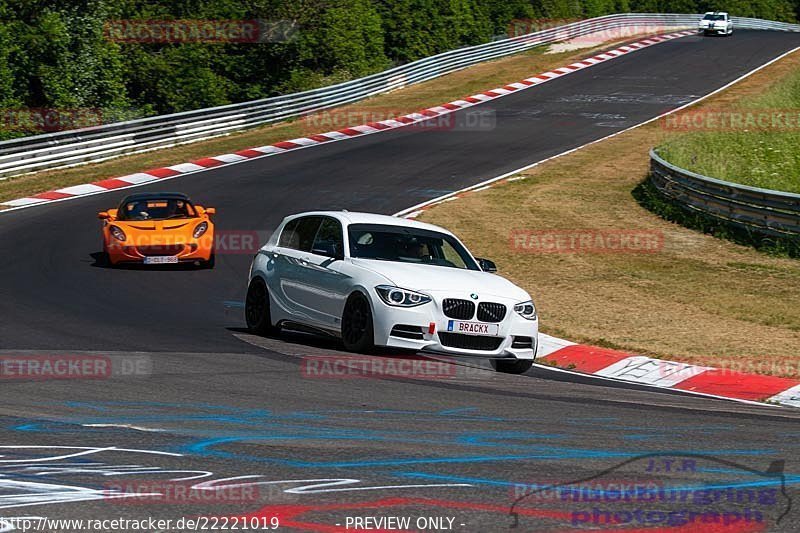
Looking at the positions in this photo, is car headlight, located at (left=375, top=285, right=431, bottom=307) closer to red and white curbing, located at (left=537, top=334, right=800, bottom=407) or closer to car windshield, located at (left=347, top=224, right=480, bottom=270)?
car windshield, located at (left=347, top=224, right=480, bottom=270)

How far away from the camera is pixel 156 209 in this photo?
21.4 metres

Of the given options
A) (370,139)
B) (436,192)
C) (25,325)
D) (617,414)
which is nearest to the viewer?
(617,414)

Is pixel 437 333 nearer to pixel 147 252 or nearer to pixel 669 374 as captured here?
pixel 669 374

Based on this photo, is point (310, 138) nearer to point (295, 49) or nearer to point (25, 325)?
point (295, 49)

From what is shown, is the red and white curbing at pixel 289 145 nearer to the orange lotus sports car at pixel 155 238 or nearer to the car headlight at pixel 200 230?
the orange lotus sports car at pixel 155 238

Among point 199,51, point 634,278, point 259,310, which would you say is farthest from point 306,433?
point 199,51

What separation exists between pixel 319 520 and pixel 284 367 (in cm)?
613

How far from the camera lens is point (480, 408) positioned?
10062mm

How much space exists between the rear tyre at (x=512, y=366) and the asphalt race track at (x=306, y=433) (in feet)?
0.57

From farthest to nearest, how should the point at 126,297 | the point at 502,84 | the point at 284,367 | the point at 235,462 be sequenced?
the point at 502,84, the point at 126,297, the point at 284,367, the point at 235,462

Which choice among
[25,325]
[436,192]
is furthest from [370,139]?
[25,325]

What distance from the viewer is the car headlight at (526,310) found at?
1302 cm

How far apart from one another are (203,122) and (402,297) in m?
27.7

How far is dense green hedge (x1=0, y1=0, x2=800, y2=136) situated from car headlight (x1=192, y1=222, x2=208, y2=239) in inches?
1162
